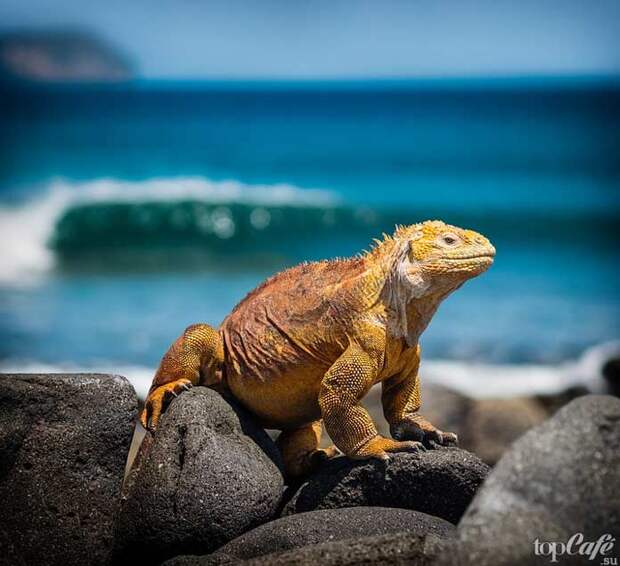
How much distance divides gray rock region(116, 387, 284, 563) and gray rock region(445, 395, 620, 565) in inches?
66.1

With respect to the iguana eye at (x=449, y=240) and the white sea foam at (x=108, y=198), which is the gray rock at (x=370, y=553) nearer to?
the iguana eye at (x=449, y=240)

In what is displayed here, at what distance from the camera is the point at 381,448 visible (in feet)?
18.9

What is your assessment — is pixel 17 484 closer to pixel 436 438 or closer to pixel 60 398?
pixel 60 398

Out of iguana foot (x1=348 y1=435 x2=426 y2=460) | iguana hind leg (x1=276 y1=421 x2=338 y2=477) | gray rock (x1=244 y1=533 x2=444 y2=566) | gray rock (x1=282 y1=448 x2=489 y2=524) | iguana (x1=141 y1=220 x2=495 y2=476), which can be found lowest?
iguana hind leg (x1=276 y1=421 x2=338 y2=477)

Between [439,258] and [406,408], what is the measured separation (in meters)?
1.09

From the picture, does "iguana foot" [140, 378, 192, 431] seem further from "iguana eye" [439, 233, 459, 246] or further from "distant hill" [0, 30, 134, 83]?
"distant hill" [0, 30, 134, 83]

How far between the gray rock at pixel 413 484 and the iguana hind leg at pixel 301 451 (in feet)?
1.63

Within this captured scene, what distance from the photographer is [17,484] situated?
18.0 feet

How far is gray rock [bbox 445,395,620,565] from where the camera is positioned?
4148 mm

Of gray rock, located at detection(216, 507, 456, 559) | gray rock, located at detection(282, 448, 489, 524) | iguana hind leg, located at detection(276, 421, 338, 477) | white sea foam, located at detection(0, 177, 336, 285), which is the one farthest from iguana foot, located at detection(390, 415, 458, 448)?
white sea foam, located at detection(0, 177, 336, 285)

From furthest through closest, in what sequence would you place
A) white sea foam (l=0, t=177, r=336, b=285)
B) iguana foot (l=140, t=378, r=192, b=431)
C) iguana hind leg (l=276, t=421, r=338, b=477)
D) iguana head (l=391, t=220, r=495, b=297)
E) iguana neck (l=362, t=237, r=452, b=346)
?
white sea foam (l=0, t=177, r=336, b=285)
iguana hind leg (l=276, t=421, r=338, b=477)
iguana foot (l=140, t=378, r=192, b=431)
iguana neck (l=362, t=237, r=452, b=346)
iguana head (l=391, t=220, r=495, b=297)

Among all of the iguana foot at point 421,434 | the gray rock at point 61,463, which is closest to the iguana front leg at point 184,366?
the gray rock at point 61,463

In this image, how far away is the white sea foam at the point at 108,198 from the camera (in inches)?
859

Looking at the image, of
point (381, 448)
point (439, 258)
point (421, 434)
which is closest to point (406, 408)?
point (421, 434)
